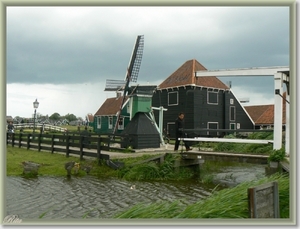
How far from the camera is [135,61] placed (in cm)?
1803

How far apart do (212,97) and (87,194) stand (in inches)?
733

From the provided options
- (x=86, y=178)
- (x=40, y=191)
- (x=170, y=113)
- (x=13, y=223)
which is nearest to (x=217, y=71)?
(x=86, y=178)

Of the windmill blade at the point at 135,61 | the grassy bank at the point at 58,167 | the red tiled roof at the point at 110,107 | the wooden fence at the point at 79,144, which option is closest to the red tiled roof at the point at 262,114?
the red tiled roof at the point at 110,107

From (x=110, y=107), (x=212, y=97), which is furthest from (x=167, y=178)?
(x=110, y=107)

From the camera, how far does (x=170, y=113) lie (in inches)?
1007

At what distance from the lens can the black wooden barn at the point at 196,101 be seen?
24.0 metres

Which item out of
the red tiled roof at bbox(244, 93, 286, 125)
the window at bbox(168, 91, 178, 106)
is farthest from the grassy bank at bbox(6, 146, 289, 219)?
the red tiled roof at bbox(244, 93, 286, 125)

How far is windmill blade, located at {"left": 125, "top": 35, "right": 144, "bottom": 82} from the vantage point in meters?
17.6

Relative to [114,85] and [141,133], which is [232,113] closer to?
[114,85]

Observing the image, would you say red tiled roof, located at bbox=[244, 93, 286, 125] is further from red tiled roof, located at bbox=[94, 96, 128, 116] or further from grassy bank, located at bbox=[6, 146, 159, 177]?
grassy bank, located at bbox=[6, 146, 159, 177]

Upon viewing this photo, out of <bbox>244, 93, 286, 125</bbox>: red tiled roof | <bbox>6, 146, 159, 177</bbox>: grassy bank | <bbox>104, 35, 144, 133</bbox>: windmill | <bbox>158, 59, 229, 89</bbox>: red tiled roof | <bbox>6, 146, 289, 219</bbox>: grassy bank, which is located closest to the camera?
<bbox>6, 146, 289, 219</bbox>: grassy bank

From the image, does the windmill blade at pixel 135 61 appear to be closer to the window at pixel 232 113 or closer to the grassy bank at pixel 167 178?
the grassy bank at pixel 167 178

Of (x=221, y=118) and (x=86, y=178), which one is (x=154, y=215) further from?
(x=221, y=118)

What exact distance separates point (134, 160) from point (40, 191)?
3.93m
